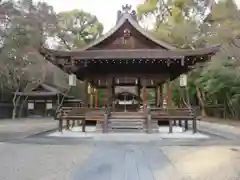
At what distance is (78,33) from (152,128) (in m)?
38.8

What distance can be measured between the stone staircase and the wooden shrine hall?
0.17 ft

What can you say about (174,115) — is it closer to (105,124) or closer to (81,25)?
(105,124)

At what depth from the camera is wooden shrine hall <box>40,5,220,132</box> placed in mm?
17969

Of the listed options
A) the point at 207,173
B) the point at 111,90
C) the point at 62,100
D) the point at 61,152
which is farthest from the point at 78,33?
the point at 207,173

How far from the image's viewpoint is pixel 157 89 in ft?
79.6

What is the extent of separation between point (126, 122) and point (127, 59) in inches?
128

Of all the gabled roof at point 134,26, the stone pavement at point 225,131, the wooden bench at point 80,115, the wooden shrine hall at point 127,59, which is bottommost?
the stone pavement at point 225,131

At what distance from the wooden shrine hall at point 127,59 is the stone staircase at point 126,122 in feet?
0.17

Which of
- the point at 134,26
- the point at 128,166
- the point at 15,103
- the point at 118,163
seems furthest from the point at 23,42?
the point at 128,166

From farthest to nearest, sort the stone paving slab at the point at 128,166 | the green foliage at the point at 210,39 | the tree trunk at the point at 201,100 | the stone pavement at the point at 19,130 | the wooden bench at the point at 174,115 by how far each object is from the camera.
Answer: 1. the tree trunk at the point at 201,100
2. the green foliage at the point at 210,39
3. the wooden bench at the point at 174,115
4. the stone pavement at the point at 19,130
5. the stone paving slab at the point at 128,166

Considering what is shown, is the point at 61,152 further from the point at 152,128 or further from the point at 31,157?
the point at 152,128

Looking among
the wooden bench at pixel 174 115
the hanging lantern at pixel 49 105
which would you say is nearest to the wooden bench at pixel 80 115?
the wooden bench at pixel 174 115

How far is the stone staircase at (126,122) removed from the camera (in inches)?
715

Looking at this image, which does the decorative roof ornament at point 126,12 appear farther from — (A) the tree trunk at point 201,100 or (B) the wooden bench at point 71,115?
(A) the tree trunk at point 201,100
